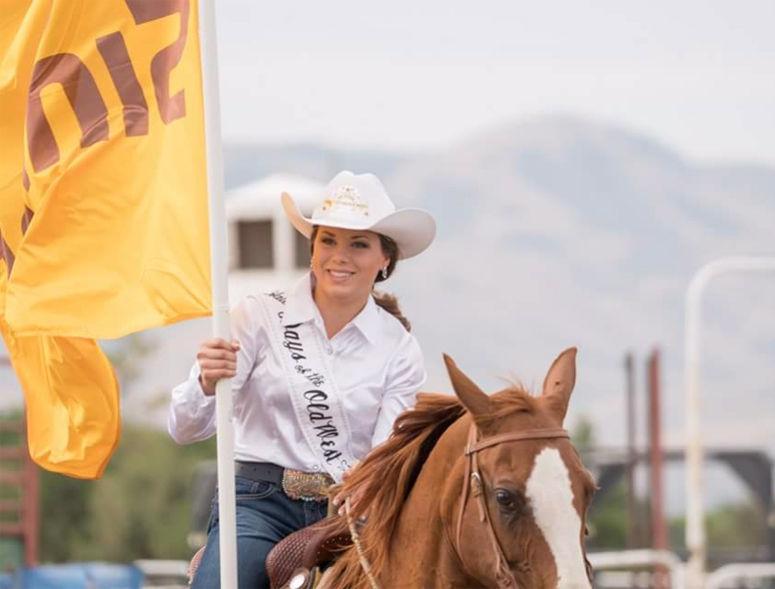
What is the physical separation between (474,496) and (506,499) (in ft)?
0.59

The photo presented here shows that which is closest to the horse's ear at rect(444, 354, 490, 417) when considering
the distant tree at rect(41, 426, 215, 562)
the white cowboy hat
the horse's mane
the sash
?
the horse's mane

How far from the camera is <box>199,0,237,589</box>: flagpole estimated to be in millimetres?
6852

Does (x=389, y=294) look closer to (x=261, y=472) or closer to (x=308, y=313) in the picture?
(x=308, y=313)

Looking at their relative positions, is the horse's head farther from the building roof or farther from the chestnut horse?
the building roof

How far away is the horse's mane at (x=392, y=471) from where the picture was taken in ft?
21.9

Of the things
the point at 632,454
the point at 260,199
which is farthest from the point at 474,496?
the point at 260,199

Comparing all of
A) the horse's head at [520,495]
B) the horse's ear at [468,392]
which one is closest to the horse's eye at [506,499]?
the horse's head at [520,495]

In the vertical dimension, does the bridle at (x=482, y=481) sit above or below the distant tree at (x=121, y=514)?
above

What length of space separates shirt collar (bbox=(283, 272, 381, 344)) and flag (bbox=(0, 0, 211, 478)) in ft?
1.18

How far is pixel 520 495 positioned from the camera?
6.07m

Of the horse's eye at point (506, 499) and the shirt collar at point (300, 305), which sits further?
the shirt collar at point (300, 305)

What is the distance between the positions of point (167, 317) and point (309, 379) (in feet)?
1.79

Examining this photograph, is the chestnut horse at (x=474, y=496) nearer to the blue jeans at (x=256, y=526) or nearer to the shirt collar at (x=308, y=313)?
the blue jeans at (x=256, y=526)

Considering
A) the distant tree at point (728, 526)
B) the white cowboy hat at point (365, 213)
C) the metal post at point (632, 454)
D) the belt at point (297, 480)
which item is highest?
the white cowboy hat at point (365, 213)
